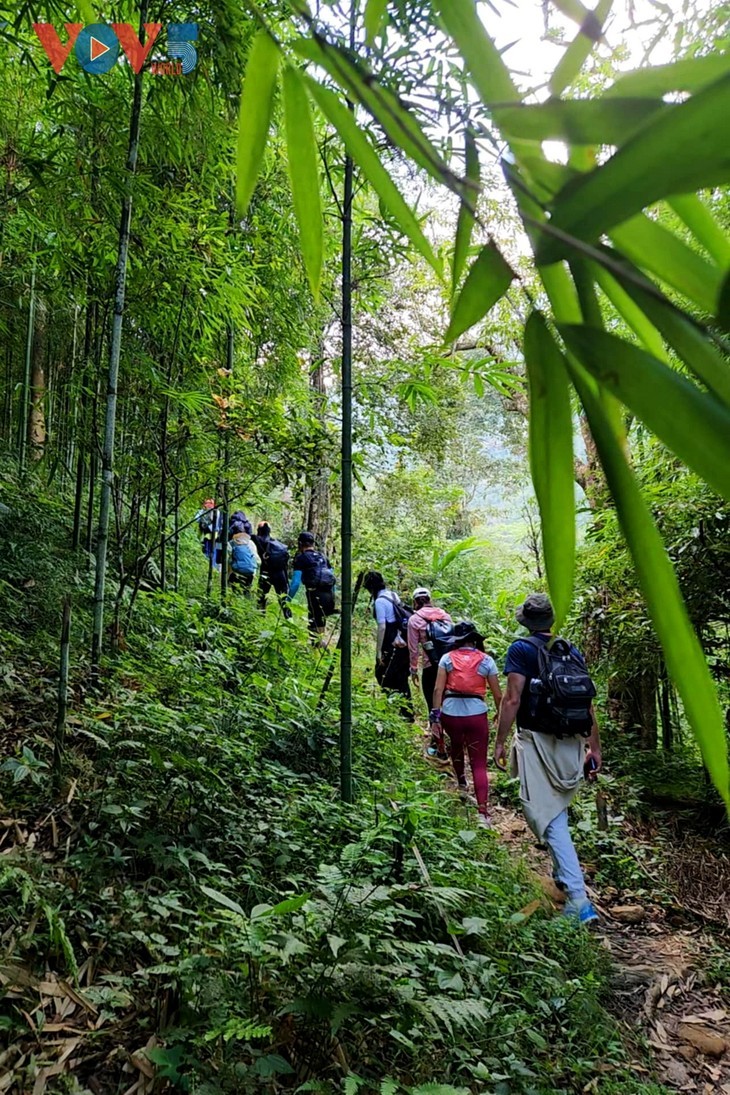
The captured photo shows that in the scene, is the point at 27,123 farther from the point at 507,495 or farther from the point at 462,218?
the point at 507,495

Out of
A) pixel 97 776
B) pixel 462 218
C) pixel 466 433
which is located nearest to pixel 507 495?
pixel 466 433

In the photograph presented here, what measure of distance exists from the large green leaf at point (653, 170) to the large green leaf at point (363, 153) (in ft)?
0.47

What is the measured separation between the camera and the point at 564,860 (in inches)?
112

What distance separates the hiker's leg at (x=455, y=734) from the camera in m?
3.84

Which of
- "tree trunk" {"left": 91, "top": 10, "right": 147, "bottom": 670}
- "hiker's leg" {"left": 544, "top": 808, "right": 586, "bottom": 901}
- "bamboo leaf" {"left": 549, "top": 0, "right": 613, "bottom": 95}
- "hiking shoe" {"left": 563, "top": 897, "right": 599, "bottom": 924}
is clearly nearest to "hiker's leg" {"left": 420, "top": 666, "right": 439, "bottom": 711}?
"hiker's leg" {"left": 544, "top": 808, "right": 586, "bottom": 901}

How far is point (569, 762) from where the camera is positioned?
2.89m

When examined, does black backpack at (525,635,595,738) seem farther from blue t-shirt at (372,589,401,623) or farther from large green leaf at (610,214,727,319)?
large green leaf at (610,214,727,319)

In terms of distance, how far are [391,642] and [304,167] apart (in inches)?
191

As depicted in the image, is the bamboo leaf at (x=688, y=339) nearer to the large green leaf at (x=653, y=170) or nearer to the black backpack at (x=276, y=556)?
the large green leaf at (x=653, y=170)

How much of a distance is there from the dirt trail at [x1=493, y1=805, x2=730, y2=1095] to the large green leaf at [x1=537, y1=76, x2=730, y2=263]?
2.57 m

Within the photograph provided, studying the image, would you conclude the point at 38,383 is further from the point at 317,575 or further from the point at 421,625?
the point at 421,625

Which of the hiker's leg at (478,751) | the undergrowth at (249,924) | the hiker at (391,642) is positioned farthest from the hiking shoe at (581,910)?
the hiker at (391,642)

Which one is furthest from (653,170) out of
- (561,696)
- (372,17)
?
(561,696)

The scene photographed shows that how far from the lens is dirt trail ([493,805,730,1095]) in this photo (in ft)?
6.93
